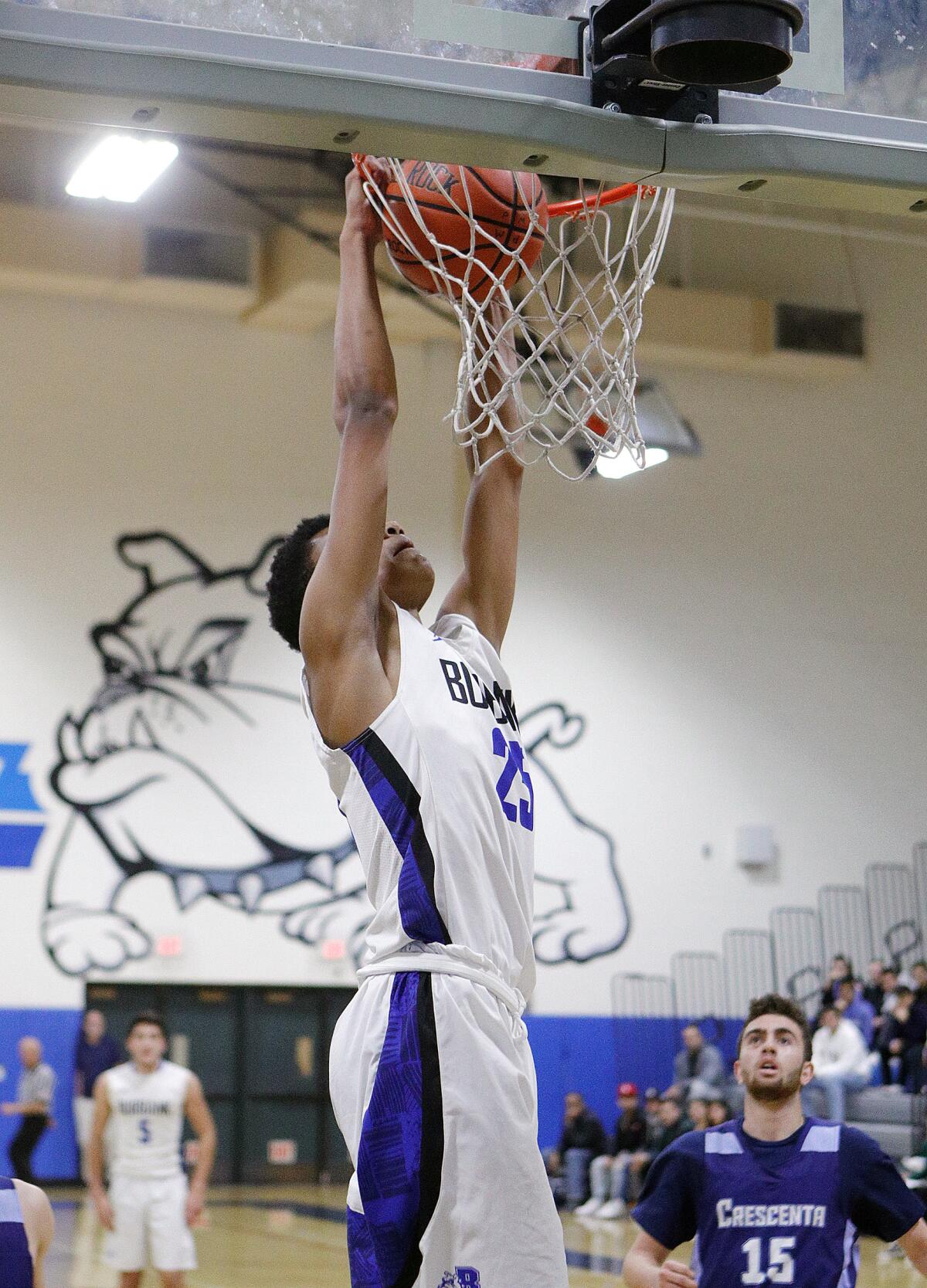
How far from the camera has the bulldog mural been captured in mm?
14820

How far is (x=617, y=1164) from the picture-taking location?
13.8 metres

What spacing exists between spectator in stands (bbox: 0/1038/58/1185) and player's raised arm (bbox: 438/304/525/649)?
37.1 feet

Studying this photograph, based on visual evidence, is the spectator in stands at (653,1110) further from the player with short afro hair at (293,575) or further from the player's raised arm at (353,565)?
the player's raised arm at (353,565)

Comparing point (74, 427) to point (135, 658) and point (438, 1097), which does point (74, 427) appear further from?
point (438, 1097)

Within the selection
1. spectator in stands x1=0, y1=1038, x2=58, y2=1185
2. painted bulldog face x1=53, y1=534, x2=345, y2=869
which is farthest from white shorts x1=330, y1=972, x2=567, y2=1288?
painted bulldog face x1=53, y1=534, x2=345, y2=869

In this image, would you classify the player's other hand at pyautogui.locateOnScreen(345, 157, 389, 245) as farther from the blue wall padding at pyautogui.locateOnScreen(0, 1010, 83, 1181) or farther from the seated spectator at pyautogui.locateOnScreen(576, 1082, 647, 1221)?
the blue wall padding at pyautogui.locateOnScreen(0, 1010, 83, 1181)

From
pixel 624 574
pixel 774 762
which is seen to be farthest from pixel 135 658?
pixel 774 762

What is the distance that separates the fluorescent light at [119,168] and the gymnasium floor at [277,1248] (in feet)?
18.7

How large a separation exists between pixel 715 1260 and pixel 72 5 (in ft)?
9.98

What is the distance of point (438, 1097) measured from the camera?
285cm

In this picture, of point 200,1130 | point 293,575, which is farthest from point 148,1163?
point 293,575

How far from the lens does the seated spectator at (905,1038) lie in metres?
14.0

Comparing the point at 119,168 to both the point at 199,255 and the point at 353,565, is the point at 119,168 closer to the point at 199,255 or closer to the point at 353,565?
the point at 353,565

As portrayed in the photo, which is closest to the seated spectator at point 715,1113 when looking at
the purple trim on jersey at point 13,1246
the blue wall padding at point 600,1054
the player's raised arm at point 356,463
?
the blue wall padding at point 600,1054
